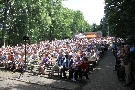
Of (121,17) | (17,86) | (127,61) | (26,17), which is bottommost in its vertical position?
(17,86)

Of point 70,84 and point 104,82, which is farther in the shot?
point 70,84

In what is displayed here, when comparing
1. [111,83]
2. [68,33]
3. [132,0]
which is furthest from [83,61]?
[68,33]

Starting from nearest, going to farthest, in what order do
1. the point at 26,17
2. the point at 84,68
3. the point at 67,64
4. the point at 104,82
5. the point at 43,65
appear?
the point at 104,82 → the point at 84,68 → the point at 67,64 → the point at 43,65 → the point at 26,17

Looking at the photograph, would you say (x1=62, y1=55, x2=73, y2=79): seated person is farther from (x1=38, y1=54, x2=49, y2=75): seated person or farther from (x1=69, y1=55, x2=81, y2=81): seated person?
(x1=38, y1=54, x2=49, y2=75): seated person

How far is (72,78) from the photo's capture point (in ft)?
50.0

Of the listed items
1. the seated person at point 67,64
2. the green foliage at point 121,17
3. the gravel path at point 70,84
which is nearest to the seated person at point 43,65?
the gravel path at point 70,84

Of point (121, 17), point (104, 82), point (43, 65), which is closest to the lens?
point (104, 82)

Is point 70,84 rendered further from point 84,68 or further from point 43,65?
point 43,65

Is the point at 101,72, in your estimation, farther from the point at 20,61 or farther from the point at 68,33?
the point at 68,33

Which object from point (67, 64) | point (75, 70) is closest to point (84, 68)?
point (75, 70)

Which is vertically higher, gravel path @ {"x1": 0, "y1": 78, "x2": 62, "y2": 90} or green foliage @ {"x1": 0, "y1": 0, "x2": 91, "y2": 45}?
green foliage @ {"x1": 0, "y1": 0, "x2": 91, "y2": 45}

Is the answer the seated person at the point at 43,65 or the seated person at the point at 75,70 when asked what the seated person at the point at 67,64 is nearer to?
the seated person at the point at 75,70

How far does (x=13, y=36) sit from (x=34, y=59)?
28267mm

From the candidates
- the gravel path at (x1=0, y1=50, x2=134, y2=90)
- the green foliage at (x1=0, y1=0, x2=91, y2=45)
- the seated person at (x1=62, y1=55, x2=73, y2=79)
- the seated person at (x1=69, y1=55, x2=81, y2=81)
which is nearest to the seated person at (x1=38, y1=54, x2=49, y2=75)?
the gravel path at (x1=0, y1=50, x2=134, y2=90)
